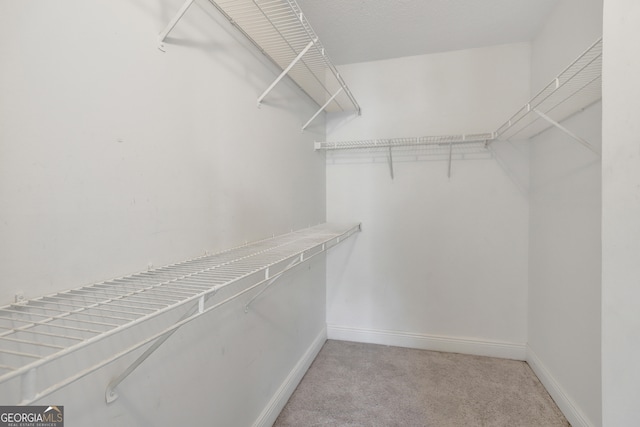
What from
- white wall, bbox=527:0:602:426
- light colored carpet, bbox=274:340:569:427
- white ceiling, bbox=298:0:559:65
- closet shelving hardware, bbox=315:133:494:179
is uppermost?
white ceiling, bbox=298:0:559:65

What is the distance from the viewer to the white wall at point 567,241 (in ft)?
4.34

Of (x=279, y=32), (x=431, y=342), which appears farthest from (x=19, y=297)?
(x=431, y=342)

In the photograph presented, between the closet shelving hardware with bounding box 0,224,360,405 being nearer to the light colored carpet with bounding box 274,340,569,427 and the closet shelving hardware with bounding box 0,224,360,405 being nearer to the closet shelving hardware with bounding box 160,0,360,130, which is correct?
the closet shelving hardware with bounding box 160,0,360,130

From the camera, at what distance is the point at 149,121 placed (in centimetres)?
81

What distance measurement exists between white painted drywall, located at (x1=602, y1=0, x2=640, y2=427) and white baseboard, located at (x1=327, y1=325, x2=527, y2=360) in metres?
1.66

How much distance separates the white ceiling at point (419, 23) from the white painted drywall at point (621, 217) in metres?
1.20

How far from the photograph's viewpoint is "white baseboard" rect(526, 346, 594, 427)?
1420 millimetres

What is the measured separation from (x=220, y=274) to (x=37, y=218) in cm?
40

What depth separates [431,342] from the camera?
2.21 metres

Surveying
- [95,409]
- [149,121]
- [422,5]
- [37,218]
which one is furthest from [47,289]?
[422,5]

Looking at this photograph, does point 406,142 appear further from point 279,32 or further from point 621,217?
point 621,217

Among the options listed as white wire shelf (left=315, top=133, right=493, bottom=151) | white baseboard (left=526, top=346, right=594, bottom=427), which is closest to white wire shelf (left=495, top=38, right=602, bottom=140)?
white wire shelf (left=315, top=133, right=493, bottom=151)

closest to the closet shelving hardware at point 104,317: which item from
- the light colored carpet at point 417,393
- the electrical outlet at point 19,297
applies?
the electrical outlet at point 19,297

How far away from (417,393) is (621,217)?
1569mm
